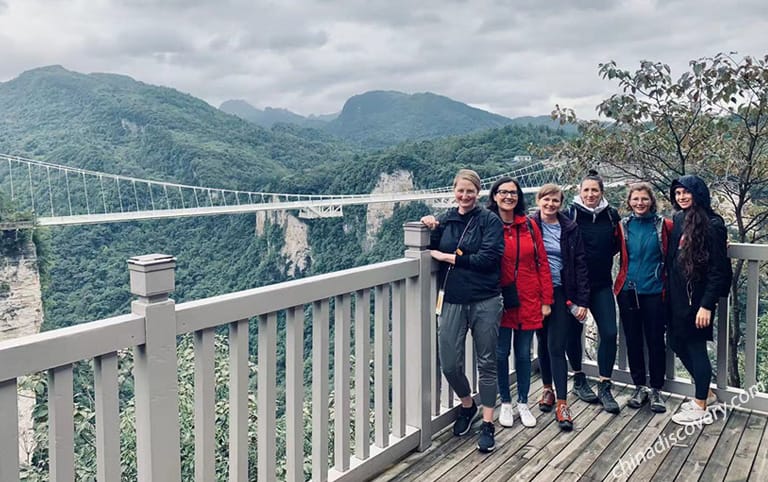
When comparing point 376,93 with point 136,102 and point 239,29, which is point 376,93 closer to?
point 239,29

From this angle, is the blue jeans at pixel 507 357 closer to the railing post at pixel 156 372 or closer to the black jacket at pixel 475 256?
the black jacket at pixel 475 256

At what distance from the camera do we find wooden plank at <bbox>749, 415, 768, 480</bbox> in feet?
7.45

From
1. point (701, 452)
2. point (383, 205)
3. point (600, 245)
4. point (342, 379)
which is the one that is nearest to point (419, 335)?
point (342, 379)

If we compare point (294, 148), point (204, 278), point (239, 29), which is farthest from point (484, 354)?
point (239, 29)

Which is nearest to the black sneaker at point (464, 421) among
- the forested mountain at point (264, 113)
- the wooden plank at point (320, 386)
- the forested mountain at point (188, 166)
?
the wooden plank at point (320, 386)

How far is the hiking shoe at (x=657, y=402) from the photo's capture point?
2936 mm

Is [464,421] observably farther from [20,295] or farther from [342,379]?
[20,295]

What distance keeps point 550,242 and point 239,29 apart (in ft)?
168

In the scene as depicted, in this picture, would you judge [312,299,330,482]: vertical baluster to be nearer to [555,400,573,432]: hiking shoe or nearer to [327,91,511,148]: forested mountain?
[555,400,573,432]: hiking shoe

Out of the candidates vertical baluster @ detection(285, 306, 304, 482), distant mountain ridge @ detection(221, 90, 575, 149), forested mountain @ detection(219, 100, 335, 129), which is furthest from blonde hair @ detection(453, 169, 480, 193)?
forested mountain @ detection(219, 100, 335, 129)

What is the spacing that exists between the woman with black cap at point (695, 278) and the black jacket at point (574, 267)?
464mm

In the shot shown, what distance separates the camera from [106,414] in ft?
4.43

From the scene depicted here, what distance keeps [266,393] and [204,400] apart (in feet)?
0.77

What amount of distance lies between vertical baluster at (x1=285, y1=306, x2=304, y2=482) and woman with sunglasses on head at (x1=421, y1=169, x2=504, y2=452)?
807 millimetres
